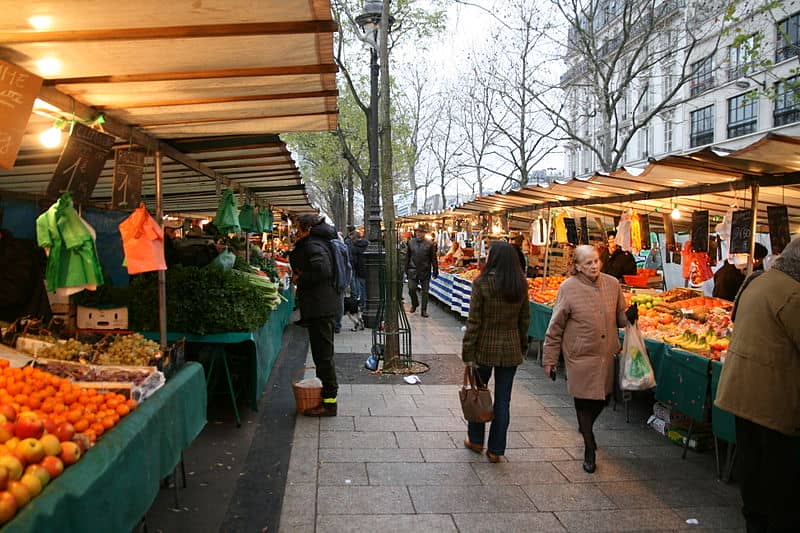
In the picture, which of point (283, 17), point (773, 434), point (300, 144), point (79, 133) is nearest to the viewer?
point (283, 17)

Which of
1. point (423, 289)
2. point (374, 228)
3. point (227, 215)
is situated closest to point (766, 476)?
point (227, 215)

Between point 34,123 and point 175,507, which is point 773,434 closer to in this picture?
point 175,507

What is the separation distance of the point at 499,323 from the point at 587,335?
76cm

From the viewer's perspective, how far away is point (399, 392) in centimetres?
768

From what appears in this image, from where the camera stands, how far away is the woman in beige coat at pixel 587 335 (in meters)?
5.02

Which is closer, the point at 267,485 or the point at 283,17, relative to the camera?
the point at 283,17

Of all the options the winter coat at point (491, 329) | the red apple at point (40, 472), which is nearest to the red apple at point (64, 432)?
the red apple at point (40, 472)

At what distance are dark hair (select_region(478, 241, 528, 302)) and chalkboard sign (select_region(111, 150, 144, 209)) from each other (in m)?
3.13

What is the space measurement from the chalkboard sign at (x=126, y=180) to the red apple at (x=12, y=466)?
108 inches

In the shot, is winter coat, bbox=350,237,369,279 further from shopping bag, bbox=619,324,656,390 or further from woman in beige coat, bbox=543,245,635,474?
woman in beige coat, bbox=543,245,635,474

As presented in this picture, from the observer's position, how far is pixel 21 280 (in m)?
6.28

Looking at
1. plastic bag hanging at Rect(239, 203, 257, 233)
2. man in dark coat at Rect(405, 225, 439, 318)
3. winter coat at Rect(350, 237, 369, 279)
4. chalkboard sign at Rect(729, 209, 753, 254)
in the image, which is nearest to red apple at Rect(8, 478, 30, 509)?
chalkboard sign at Rect(729, 209, 753, 254)

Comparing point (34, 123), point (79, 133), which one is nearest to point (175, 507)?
point (79, 133)

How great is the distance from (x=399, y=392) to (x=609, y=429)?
2646mm
